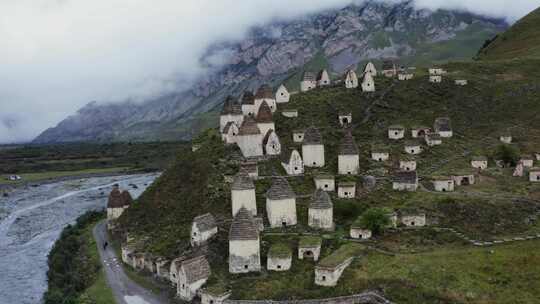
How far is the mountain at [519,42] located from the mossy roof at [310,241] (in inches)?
3008

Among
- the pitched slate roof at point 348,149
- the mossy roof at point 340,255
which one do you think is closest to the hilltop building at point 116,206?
the pitched slate roof at point 348,149

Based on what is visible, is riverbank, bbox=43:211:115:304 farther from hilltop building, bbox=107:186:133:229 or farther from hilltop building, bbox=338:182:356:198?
hilltop building, bbox=338:182:356:198

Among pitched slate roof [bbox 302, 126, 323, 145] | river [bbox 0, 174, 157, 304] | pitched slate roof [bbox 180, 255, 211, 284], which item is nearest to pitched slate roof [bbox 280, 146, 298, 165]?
pitched slate roof [bbox 302, 126, 323, 145]

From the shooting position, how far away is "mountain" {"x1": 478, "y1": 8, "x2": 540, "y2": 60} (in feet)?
351

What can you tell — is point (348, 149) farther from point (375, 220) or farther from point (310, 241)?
point (310, 241)

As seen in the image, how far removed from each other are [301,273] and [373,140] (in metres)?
29.0

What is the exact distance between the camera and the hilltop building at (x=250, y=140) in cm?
6250

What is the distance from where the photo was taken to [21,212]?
99.2 meters

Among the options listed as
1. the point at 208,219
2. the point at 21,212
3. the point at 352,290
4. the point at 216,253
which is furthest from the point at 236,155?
the point at 21,212

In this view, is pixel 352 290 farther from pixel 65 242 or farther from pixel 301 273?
pixel 65 242

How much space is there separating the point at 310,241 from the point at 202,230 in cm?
1058

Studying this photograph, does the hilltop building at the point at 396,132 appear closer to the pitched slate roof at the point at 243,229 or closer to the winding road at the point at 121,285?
the pitched slate roof at the point at 243,229

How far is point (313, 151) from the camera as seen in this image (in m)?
59.6

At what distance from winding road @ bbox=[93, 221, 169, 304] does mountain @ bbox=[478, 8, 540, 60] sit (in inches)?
3377
